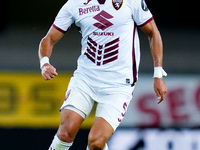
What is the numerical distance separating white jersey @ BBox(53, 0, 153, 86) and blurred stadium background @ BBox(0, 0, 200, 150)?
8.77ft

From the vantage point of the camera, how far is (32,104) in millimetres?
8016

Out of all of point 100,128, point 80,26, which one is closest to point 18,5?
point 80,26

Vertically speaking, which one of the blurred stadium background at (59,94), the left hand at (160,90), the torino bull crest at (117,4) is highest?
the torino bull crest at (117,4)

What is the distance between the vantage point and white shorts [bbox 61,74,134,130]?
5184 mm

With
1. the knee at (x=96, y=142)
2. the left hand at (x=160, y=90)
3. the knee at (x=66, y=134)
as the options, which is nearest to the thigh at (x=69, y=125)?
the knee at (x=66, y=134)

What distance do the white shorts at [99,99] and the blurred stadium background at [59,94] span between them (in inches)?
104

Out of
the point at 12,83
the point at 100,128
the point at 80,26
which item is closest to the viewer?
the point at 100,128

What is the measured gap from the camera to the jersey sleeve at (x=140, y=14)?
5.31 metres

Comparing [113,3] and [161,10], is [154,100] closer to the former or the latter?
[161,10]

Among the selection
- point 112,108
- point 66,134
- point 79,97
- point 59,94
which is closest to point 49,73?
point 79,97

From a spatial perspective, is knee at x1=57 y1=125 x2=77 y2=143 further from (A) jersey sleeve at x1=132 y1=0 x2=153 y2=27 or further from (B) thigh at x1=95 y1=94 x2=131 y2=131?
(A) jersey sleeve at x1=132 y1=0 x2=153 y2=27

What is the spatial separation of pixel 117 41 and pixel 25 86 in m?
2.99

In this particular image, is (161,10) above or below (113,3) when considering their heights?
below

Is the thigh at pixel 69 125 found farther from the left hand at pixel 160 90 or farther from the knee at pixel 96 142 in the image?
the left hand at pixel 160 90
